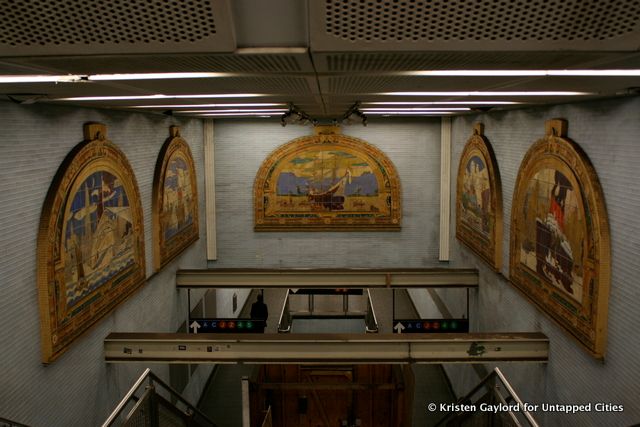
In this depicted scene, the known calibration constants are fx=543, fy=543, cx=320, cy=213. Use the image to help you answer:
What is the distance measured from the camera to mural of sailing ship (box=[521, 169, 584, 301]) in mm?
5281

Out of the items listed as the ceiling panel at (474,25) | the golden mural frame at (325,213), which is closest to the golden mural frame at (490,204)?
the golden mural frame at (325,213)

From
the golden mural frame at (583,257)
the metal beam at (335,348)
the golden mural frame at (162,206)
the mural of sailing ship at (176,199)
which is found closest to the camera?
the golden mural frame at (583,257)

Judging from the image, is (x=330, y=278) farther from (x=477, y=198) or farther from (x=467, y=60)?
(x=467, y=60)

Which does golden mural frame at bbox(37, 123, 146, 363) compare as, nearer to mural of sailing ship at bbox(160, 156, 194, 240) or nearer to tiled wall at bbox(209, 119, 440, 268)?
mural of sailing ship at bbox(160, 156, 194, 240)

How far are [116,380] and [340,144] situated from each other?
6.96m

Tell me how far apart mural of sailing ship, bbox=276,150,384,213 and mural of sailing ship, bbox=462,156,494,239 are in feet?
7.97

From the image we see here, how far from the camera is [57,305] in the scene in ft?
16.5

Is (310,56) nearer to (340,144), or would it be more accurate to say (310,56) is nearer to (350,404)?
(350,404)

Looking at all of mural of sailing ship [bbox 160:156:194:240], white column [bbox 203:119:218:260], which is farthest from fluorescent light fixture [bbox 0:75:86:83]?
white column [bbox 203:119:218:260]

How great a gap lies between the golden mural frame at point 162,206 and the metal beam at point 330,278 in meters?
0.64

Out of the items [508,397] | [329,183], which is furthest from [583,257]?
[329,183]

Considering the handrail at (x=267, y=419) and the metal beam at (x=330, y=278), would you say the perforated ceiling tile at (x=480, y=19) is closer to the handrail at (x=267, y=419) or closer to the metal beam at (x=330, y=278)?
the handrail at (x=267, y=419)

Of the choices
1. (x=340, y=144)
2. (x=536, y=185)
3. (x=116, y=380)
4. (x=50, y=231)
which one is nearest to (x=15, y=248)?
(x=50, y=231)

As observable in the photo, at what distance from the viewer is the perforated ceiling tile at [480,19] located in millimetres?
1598
